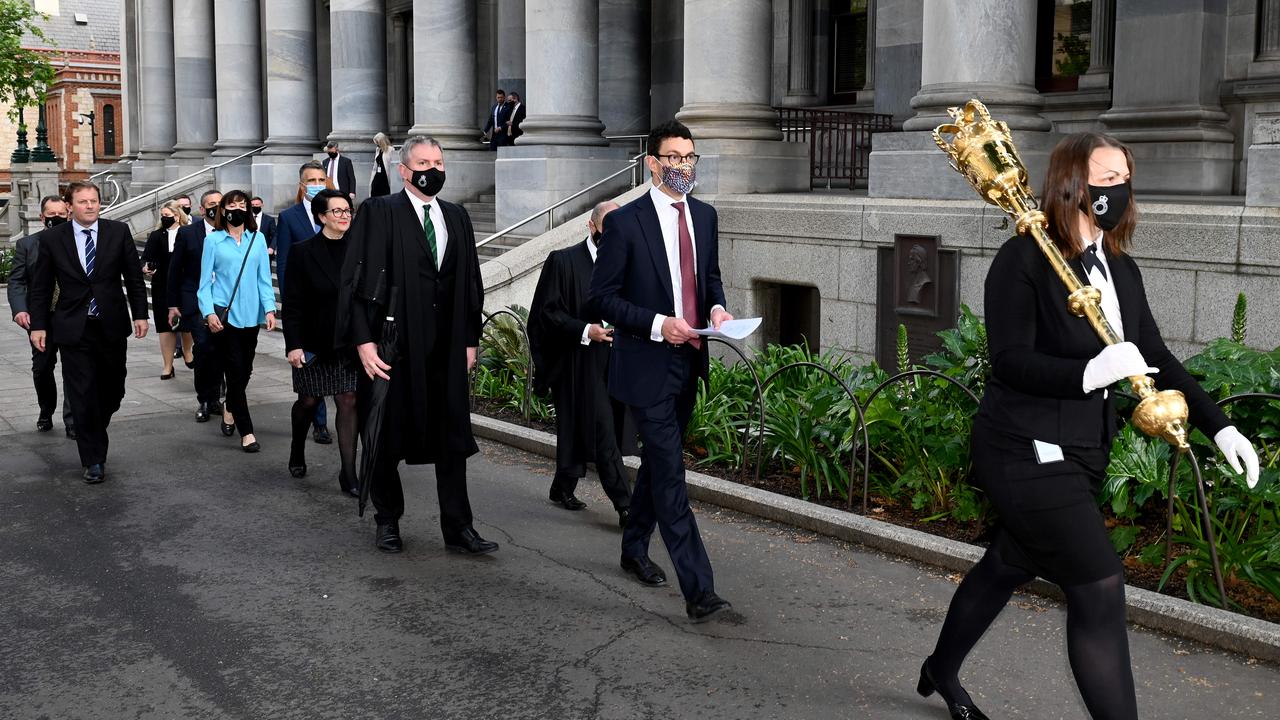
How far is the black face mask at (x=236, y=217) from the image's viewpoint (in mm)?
10945

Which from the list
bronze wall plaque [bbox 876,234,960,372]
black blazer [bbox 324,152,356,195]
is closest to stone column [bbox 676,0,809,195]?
bronze wall plaque [bbox 876,234,960,372]

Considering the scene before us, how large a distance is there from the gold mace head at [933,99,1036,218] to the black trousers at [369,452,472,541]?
3.70 metres

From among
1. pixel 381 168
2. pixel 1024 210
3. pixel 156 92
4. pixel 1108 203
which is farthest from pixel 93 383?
pixel 156 92

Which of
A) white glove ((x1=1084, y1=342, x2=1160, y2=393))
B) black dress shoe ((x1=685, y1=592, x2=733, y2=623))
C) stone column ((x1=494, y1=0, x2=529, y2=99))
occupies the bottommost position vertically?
black dress shoe ((x1=685, y1=592, x2=733, y2=623))

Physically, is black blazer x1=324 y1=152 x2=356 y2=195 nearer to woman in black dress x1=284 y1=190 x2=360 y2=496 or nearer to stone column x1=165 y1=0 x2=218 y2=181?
stone column x1=165 y1=0 x2=218 y2=181

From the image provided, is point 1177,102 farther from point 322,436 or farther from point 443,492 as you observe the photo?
point 443,492

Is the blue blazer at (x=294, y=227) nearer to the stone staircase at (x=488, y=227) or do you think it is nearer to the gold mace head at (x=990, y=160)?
the stone staircase at (x=488, y=227)

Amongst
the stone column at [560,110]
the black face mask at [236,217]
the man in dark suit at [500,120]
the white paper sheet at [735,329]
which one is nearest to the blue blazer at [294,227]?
the black face mask at [236,217]

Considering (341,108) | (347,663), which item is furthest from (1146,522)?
(341,108)

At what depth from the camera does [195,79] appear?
3055cm

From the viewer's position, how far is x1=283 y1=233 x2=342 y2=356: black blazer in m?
8.79

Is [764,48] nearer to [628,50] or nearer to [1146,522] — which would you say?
[628,50]

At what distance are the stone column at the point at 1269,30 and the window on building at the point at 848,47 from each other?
6462 mm

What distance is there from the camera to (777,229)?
42.9 ft
